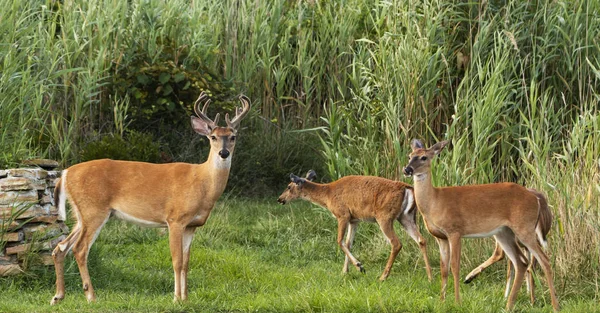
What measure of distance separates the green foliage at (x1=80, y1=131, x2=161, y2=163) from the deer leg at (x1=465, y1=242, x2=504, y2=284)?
4.87 metres

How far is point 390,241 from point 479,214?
1.62m

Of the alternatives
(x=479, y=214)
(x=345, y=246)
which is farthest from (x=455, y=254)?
(x=345, y=246)

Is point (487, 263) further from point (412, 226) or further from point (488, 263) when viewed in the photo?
point (412, 226)

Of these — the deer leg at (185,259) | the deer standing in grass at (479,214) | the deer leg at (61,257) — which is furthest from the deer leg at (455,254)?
the deer leg at (61,257)

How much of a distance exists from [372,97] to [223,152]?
4.09 metres

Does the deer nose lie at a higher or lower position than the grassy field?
higher

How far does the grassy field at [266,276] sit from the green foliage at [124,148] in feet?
3.30

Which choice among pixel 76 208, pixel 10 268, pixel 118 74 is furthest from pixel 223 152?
pixel 118 74

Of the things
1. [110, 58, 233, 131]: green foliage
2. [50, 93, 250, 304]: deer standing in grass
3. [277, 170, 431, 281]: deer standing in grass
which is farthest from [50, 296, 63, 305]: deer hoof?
[110, 58, 233, 131]: green foliage

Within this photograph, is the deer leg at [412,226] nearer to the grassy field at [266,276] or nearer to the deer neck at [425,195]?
the grassy field at [266,276]

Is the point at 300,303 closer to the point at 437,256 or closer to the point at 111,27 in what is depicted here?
the point at 437,256

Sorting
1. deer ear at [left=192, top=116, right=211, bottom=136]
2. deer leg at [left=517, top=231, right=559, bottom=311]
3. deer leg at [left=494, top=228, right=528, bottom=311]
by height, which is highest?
deer ear at [left=192, top=116, right=211, bottom=136]

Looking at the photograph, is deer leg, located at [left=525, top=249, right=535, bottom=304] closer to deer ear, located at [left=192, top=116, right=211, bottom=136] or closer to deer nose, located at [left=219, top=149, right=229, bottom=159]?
deer nose, located at [left=219, top=149, right=229, bottom=159]

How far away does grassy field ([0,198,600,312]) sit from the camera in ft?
24.8
